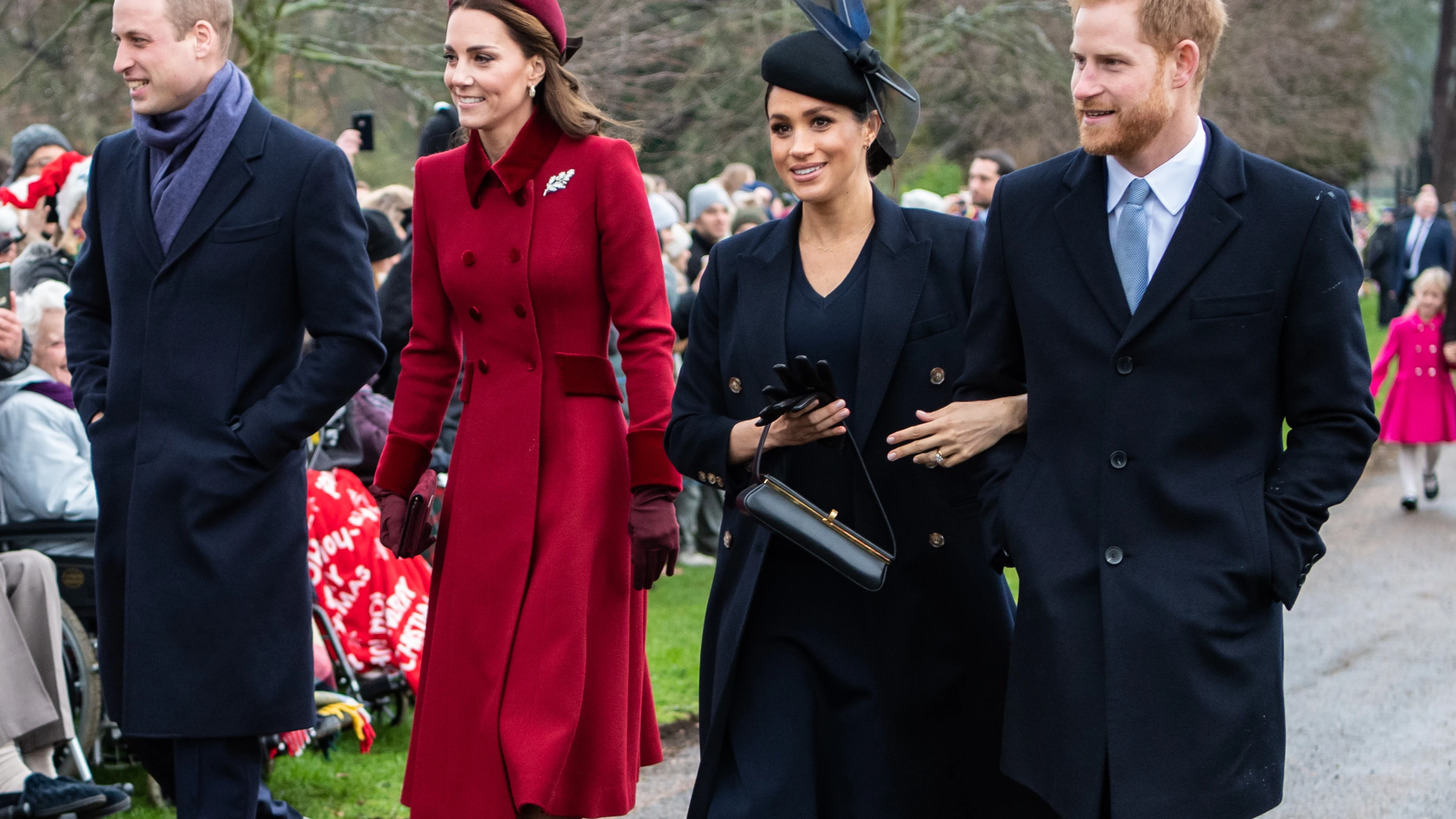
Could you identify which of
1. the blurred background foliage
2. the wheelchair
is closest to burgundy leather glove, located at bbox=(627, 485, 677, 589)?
the blurred background foliage

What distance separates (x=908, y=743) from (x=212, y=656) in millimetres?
1761

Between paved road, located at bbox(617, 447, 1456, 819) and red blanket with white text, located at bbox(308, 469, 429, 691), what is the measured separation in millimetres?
1128

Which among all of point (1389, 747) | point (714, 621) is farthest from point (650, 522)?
point (1389, 747)

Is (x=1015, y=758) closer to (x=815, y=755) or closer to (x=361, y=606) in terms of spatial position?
(x=815, y=755)

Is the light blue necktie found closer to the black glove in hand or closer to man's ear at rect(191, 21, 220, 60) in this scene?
the black glove in hand

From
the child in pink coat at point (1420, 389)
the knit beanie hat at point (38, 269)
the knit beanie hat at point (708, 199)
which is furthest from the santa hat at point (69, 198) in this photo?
the child in pink coat at point (1420, 389)

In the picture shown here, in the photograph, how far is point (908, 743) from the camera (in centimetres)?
405

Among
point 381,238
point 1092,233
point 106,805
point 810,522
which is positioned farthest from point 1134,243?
point 381,238

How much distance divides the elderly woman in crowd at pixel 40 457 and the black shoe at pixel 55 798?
1157 millimetres

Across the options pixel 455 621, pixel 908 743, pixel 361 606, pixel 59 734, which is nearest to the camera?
pixel 908 743

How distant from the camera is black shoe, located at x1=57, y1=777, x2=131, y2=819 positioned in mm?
5004

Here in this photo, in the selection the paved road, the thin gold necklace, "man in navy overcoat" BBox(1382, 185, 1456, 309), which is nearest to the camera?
the thin gold necklace

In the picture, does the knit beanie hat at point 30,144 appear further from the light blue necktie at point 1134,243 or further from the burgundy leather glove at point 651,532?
the light blue necktie at point 1134,243

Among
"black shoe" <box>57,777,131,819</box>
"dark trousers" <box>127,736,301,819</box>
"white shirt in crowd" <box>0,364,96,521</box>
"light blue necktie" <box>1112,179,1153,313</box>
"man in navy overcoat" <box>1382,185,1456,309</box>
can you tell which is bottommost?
"man in navy overcoat" <box>1382,185,1456,309</box>
